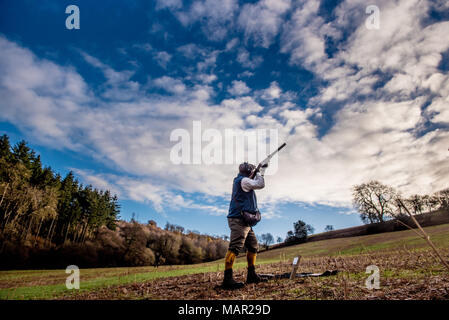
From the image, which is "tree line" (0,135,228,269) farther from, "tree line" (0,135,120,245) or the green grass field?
the green grass field

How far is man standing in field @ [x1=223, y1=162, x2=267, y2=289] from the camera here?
651 centimetres

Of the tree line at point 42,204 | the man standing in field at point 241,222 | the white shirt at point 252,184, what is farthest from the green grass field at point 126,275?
the tree line at point 42,204

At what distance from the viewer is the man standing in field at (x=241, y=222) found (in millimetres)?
6510

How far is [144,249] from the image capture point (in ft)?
205

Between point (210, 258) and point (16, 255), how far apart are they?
57225mm

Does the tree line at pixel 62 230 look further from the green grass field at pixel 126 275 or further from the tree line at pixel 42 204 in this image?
the green grass field at pixel 126 275

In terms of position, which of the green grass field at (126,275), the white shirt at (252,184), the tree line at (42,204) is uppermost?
the tree line at (42,204)

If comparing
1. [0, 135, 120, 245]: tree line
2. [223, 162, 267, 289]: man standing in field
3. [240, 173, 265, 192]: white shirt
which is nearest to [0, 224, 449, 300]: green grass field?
[223, 162, 267, 289]: man standing in field

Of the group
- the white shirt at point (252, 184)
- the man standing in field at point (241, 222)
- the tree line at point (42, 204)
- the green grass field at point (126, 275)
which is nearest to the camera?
the man standing in field at point (241, 222)

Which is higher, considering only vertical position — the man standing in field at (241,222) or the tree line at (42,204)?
the tree line at (42,204)

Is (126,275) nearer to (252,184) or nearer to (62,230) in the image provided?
(252,184)
